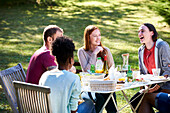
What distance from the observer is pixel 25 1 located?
757 inches

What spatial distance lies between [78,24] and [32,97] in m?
11.5

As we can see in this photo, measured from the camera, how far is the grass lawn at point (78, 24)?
10.8m

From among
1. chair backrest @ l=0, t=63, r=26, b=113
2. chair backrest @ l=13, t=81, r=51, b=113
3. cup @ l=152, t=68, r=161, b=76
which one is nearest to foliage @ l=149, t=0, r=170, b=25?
cup @ l=152, t=68, r=161, b=76

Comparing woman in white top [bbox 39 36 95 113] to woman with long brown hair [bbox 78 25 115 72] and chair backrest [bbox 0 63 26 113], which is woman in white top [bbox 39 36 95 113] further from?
woman with long brown hair [bbox 78 25 115 72]

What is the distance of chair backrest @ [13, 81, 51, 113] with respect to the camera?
9.91 ft

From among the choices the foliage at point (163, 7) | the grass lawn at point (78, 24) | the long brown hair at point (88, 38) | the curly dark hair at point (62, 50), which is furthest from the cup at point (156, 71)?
the foliage at point (163, 7)

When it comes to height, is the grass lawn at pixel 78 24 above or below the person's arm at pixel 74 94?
below

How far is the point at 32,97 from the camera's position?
3.18m

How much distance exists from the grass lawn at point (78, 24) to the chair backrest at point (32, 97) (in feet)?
19.0

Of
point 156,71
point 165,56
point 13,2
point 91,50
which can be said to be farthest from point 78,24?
point 156,71

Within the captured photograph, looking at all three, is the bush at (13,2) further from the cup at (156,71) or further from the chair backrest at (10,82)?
the cup at (156,71)

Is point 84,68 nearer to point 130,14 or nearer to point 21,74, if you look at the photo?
point 21,74

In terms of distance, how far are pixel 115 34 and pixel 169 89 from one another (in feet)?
28.2

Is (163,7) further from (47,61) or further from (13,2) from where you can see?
(13,2)
